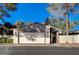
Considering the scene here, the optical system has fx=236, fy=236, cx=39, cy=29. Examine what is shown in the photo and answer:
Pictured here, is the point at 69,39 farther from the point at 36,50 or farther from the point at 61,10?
the point at 36,50

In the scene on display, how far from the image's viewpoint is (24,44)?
4.41 m

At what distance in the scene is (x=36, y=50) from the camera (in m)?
4.27

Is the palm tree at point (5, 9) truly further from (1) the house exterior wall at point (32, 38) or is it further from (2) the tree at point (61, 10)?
(2) the tree at point (61, 10)

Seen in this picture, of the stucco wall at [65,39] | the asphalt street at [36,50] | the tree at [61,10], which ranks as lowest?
the asphalt street at [36,50]

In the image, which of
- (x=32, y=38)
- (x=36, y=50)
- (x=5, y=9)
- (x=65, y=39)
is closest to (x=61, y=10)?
(x=65, y=39)

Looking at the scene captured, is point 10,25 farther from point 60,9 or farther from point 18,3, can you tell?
point 60,9

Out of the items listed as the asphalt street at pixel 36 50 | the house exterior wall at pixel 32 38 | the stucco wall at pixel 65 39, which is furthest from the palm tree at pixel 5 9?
the stucco wall at pixel 65 39

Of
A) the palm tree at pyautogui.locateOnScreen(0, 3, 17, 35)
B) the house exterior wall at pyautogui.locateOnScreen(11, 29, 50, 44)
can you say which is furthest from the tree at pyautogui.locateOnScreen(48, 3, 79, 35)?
the palm tree at pyautogui.locateOnScreen(0, 3, 17, 35)

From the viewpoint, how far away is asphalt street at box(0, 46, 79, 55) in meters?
4.20

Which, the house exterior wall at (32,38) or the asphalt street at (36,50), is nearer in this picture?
the asphalt street at (36,50)

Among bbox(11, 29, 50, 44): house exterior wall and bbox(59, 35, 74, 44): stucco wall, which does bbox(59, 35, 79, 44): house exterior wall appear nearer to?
bbox(59, 35, 74, 44): stucco wall

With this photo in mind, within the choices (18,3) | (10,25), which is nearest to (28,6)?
(18,3)

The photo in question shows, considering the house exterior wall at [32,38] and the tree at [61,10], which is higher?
the tree at [61,10]

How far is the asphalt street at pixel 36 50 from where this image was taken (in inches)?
165
